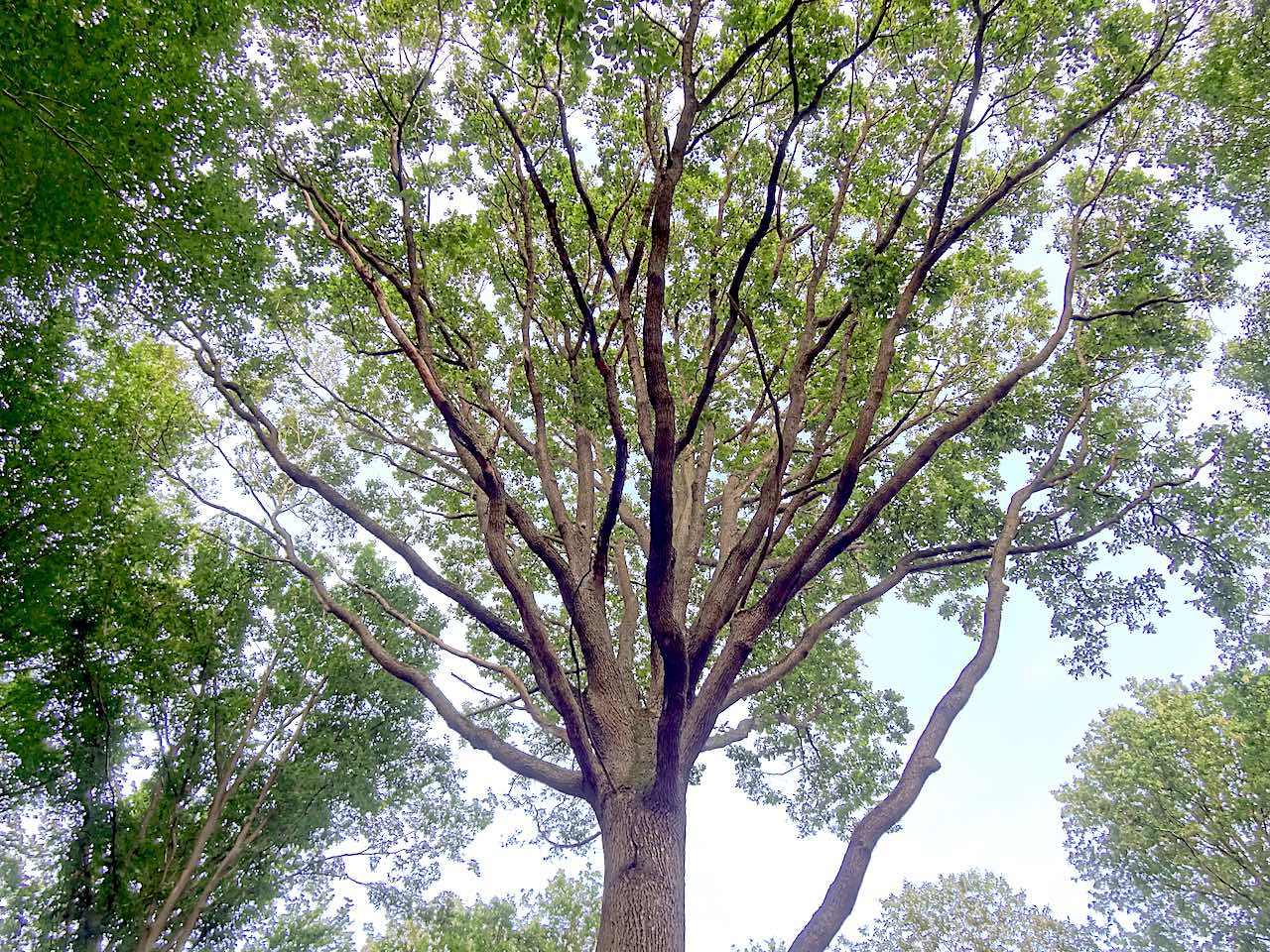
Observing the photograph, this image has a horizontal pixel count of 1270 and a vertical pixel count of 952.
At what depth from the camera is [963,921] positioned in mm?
21562

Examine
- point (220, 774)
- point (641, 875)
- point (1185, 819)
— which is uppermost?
point (1185, 819)

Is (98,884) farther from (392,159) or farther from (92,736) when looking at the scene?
(392,159)

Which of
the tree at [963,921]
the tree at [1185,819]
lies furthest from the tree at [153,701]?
the tree at [963,921]

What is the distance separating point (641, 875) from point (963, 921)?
24401 mm

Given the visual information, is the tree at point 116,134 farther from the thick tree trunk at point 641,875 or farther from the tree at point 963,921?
the tree at point 963,921

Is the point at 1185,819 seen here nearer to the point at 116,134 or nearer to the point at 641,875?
the point at 641,875

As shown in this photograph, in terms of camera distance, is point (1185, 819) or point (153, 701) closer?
point (153, 701)

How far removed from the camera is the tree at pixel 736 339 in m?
4.42

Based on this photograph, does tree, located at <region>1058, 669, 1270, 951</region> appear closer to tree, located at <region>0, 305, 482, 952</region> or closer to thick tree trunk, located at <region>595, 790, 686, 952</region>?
thick tree trunk, located at <region>595, 790, 686, 952</region>

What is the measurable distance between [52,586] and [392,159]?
713 centimetres

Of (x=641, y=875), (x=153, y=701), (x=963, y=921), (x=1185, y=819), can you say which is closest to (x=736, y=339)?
(x=641, y=875)

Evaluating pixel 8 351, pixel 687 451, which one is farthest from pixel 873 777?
pixel 8 351

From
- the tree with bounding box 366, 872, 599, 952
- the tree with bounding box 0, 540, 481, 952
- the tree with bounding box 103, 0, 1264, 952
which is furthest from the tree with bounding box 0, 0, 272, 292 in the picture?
the tree with bounding box 366, 872, 599, 952

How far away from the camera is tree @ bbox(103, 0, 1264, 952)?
4418mm
